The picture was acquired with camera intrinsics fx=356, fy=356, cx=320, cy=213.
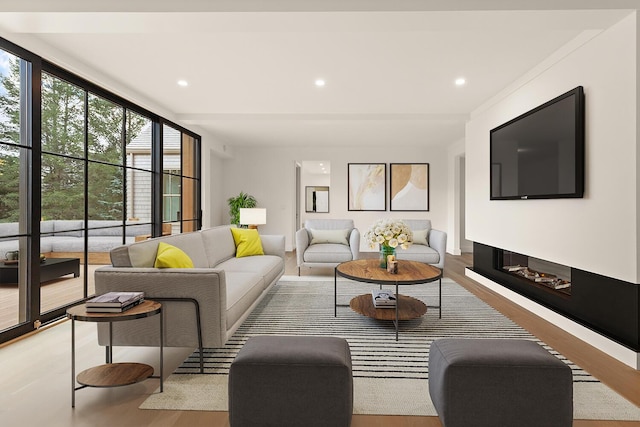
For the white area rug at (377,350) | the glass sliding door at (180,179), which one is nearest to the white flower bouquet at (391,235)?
the white area rug at (377,350)

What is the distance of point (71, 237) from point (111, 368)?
186 centimetres

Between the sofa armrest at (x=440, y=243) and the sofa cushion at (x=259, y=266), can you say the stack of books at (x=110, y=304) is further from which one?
the sofa armrest at (x=440, y=243)

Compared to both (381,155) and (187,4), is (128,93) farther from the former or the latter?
(381,155)

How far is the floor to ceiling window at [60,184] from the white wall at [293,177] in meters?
3.15

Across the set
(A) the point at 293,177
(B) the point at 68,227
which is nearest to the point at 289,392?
(B) the point at 68,227

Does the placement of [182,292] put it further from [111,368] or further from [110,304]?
[111,368]

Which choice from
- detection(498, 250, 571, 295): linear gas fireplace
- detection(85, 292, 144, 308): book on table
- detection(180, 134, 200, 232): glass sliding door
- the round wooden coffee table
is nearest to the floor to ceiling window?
detection(180, 134, 200, 232): glass sliding door

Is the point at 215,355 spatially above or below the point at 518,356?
below

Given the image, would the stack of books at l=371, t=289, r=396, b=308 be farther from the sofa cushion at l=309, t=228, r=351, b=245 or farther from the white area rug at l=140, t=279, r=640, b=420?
Answer: the sofa cushion at l=309, t=228, r=351, b=245

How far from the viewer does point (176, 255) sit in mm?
2629

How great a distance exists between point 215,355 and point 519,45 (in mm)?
3506

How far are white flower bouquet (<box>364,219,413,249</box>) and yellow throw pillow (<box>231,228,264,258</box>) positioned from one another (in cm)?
162

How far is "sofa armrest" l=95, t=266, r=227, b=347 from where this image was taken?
2.20 meters

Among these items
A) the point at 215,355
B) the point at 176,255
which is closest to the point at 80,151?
the point at 176,255
